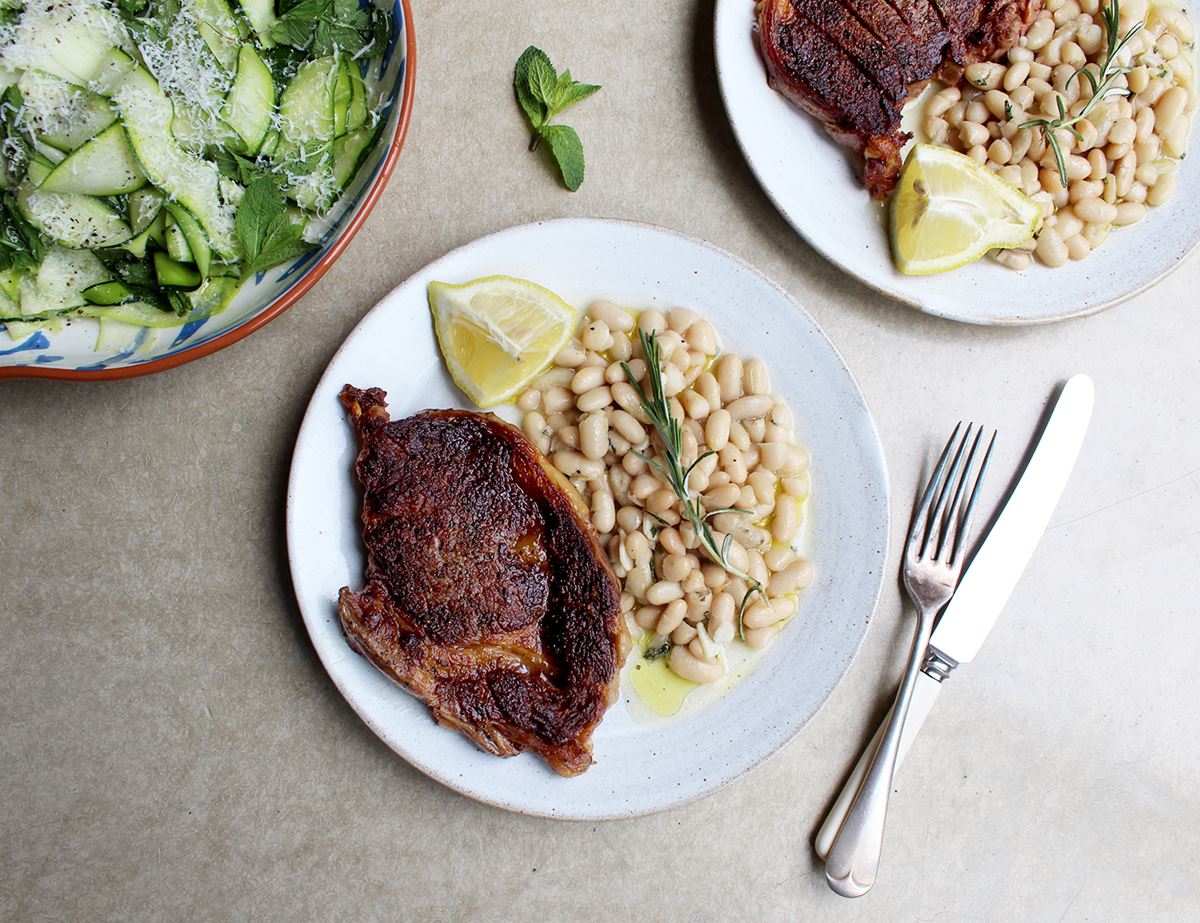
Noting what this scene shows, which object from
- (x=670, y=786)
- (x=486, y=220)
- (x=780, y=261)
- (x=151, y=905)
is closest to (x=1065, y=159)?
(x=780, y=261)

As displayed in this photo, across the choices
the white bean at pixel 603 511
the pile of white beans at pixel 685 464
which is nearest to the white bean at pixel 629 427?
the pile of white beans at pixel 685 464

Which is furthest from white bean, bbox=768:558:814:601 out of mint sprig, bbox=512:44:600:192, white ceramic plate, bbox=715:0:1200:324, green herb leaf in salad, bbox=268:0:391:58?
green herb leaf in salad, bbox=268:0:391:58

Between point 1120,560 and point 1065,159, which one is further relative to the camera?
point 1120,560

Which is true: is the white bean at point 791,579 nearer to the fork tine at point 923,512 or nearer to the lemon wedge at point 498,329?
the fork tine at point 923,512

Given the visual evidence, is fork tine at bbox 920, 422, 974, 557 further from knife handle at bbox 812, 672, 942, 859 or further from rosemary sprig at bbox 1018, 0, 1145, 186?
rosemary sprig at bbox 1018, 0, 1145, 186

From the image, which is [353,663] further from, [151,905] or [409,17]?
[409,17]

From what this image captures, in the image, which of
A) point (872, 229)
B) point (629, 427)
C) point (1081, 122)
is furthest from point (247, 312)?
point (1081, 122)
